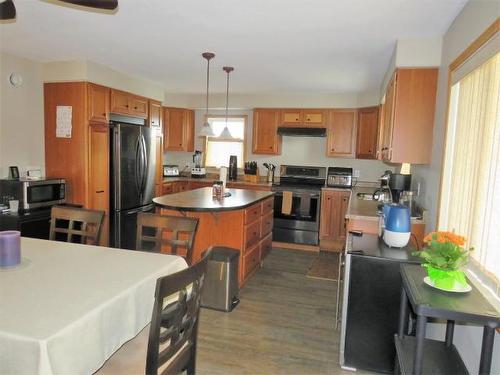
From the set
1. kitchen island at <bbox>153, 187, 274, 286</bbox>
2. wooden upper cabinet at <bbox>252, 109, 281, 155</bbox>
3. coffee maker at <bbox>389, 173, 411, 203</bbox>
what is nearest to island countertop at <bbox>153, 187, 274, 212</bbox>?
kitchen island at <bbox>153, 187, 274, 286</bbox>

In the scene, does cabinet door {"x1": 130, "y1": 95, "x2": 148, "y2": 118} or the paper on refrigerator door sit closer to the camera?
the paper on refrigerator door

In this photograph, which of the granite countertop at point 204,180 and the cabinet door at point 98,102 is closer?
the cabinet door at point 98,102

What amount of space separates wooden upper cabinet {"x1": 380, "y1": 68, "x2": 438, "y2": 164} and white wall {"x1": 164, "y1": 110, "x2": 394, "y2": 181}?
2681 millimetres

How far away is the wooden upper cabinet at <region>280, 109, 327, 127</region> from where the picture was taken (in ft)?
17.9

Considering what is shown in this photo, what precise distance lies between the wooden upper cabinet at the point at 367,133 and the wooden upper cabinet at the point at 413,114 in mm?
2258

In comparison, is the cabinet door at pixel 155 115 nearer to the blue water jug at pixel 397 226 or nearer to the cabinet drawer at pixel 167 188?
the cabinet drawer at pixel 167 188

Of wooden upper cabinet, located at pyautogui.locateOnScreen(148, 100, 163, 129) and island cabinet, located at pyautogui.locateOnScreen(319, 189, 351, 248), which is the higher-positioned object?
wooden upper cabinet, located at pyautogui.locateOnScreen(148, 100, 163, 129)

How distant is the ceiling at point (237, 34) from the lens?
7.55ft

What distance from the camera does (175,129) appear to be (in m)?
6.11

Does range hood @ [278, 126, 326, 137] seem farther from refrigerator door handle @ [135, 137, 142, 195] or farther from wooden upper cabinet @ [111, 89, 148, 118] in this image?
refrigerator door handle @ [135, 137, 142, 195]

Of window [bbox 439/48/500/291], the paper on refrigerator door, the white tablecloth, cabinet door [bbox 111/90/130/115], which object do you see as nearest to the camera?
the white tablecloth

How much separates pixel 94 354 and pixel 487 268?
68.9 inches

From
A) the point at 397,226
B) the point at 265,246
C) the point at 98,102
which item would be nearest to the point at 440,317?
the point at 397,226

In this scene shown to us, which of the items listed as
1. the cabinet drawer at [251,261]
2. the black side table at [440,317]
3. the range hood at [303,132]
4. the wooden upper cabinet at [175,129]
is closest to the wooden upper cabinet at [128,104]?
the wooden upper cabinet at [175,129]
